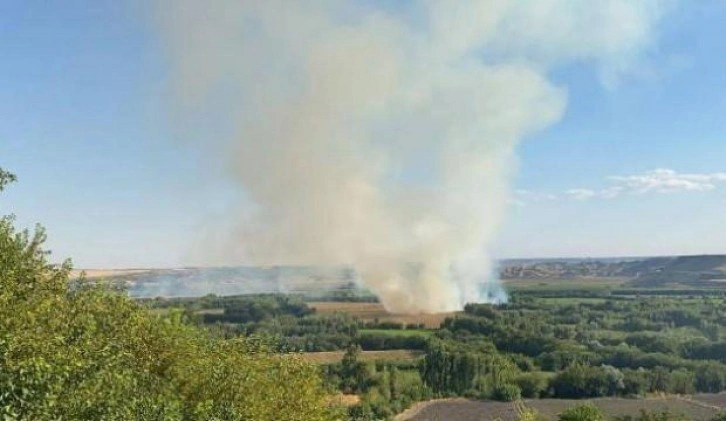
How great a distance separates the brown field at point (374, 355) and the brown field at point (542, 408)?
523 inches

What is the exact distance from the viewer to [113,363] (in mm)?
11164

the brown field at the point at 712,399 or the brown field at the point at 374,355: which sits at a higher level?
the brown field at the point at 374,355

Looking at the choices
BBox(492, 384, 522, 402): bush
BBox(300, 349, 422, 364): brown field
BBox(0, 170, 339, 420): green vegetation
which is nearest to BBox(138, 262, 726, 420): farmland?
BBox(492, 384, 522, 402): bush

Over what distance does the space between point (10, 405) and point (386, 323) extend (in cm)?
8678

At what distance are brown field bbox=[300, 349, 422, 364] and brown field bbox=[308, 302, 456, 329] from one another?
1693 centimetres

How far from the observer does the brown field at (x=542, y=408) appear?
48.2 metres

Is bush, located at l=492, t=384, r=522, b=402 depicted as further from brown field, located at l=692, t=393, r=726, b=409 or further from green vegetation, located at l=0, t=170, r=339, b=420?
green vegetation, located at l=0, t=170, r=339, b=420

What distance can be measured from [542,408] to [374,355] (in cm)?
2386

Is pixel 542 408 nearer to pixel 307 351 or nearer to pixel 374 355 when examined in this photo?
pixel 374 355

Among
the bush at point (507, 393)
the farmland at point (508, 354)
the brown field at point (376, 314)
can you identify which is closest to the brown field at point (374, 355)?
the farmland at point (508, 354)

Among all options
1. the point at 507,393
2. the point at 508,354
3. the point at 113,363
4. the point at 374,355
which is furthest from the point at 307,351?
the point at 113,363

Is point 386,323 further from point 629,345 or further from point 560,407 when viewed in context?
point 560,407

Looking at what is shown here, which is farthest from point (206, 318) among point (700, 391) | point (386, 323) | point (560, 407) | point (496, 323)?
point (700, 391)

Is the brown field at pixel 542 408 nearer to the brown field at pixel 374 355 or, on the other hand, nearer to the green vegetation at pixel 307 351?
the green vegetation at pixel 307 351
